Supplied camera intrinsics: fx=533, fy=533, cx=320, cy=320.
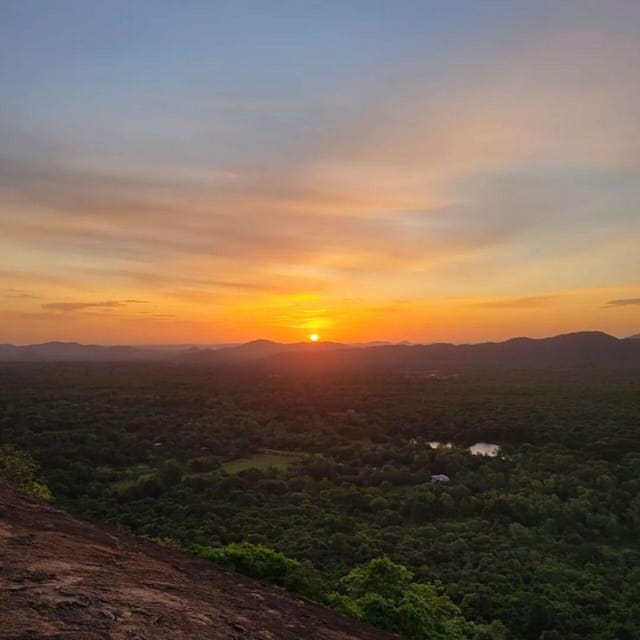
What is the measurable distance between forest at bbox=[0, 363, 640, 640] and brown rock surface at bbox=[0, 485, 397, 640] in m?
2.82

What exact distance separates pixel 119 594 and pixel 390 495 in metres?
28.1

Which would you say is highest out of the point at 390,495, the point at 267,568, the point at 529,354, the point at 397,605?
the point at 529,354

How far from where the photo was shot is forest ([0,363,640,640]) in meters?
17.9

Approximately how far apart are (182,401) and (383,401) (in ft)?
91.1

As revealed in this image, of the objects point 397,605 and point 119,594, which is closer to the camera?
point 119,594

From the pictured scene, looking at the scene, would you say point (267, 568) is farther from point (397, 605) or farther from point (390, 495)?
point (390, 495)

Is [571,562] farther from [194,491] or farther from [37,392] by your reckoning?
[37,392]

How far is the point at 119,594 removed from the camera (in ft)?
23.3

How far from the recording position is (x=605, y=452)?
1612 inches

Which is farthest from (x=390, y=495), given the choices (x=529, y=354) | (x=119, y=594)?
(x=529, y=354)

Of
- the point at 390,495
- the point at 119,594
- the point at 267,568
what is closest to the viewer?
the point at 119,594

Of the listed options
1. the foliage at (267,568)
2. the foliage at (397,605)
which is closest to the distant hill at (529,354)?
the foliage at (397,605)

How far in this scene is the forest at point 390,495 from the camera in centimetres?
1786

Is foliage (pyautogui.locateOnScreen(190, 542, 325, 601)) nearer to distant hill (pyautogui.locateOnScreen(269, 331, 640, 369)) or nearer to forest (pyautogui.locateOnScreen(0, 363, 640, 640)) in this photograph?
forest (pyautogui.locateOnScreen(0, 363, 640, 640))
